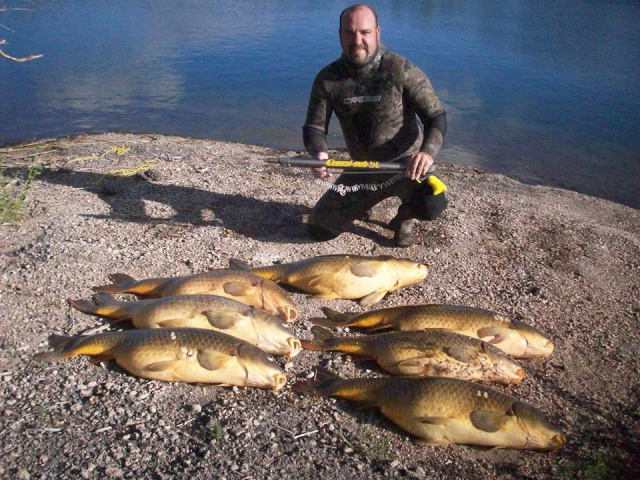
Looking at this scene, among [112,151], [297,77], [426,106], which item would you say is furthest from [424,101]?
[297,77]

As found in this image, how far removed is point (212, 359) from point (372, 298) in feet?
5.06

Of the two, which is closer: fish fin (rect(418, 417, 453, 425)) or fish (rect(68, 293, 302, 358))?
fish fin (rect(418, 417, 453, 425))

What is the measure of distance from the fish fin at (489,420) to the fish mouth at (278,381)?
43.4 inches

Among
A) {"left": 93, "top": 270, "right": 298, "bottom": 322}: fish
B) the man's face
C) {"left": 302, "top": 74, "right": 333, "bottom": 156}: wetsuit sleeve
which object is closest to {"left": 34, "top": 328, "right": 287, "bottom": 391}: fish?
{"left": 93, "top": 270, "right": 298, "bottom": 322}: fish

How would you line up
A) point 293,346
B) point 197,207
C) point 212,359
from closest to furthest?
1. point 212,359
2. point 293,346
3. point 197,207

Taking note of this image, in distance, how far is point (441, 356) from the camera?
379 cm

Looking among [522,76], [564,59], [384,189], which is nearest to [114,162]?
[384,189]

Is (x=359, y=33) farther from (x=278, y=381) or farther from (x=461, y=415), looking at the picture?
(x=461, y=415)

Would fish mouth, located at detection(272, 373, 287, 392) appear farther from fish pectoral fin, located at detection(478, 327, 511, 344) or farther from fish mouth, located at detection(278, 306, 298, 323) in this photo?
fish pectoral fin, located at detection(478, 327, 511, 344)

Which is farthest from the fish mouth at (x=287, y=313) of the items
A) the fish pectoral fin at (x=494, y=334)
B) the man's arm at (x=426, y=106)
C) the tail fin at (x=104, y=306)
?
the man's arm at (x=426, y=106)

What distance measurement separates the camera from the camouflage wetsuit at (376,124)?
5383 mm

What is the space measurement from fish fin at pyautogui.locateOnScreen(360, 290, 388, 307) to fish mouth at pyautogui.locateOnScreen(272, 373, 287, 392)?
121 centimetres

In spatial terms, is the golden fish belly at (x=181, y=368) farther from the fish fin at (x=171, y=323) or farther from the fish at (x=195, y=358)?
the fish fin at (x=171, y=323)

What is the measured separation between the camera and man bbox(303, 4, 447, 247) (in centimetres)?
528
